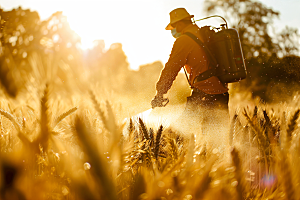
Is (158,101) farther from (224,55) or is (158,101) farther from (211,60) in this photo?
(224,55)

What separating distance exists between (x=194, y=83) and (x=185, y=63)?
0.90ft

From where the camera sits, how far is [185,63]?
3.18m

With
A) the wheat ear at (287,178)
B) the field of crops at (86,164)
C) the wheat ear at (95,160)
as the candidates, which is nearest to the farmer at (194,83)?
the wheat ear at (287,178)

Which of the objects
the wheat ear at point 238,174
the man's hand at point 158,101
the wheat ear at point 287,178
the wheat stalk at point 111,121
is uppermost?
the man's hand at point 158,101

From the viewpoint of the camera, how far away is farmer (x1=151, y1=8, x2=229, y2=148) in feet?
10.0

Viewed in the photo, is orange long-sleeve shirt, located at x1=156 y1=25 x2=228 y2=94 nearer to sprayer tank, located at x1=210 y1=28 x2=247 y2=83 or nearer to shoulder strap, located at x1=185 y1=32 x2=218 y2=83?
shoulder strap, located at x1=185 y1=32 x2=218 y2=83

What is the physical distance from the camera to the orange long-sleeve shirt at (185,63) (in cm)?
306

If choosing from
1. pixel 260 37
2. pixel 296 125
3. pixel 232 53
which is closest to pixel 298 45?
pixel 260 37

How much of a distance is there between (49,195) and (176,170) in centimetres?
23

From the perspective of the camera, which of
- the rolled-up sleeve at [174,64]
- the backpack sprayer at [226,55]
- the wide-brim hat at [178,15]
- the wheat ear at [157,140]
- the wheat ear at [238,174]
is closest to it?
the wheat ear at [238,174]

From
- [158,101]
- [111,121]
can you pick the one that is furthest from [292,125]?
[158,101]

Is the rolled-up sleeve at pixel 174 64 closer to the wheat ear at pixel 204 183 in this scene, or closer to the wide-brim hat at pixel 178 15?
the wide-brim hat at pixel 178 15

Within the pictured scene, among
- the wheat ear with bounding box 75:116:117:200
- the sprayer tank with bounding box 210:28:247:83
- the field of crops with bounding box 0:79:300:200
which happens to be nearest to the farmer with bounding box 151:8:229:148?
the sprayer tank with bounding box 210:28:247:83

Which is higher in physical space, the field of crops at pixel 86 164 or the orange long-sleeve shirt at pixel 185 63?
the orange long-sleeve shirt at pixel 185 63
